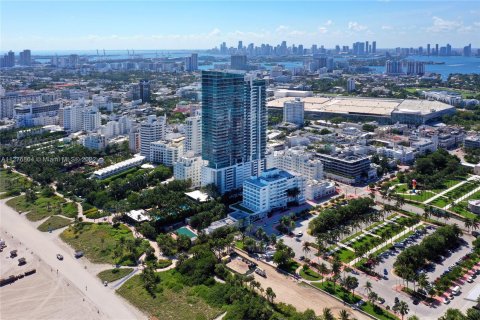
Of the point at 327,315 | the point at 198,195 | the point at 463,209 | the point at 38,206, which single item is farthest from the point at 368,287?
the point at 38,206

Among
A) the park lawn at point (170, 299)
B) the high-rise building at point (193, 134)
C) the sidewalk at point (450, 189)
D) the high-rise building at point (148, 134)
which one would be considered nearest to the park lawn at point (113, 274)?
the park lawn at point (170, 299)

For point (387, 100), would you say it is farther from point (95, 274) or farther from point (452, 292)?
point (95, 274)

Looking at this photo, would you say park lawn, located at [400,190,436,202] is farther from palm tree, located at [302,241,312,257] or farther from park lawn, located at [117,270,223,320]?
park lawn, located at [117,270,223,320]

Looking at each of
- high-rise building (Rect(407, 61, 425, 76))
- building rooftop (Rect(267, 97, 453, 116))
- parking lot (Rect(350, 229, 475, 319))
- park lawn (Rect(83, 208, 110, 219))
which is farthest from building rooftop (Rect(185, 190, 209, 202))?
high-rise building (Rect(407, 61, 425, 76))

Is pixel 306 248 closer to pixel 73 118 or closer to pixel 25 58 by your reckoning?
pixel 73 118

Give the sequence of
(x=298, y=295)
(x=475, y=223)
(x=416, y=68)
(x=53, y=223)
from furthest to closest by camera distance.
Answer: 1. (x=416, y=68)
2. (x=53, y=223)
3. (x=475, y=223)
4. (x=298, y=295)

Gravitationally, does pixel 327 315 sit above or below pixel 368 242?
below
